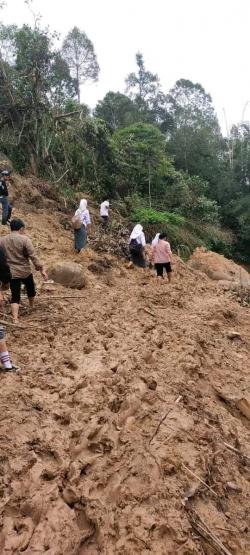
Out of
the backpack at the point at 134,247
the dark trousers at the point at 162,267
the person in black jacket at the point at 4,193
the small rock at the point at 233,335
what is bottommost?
the small rock at the point at 233,335

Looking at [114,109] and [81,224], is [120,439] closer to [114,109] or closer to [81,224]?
[81,224]

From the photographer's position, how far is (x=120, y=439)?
3.40 metres

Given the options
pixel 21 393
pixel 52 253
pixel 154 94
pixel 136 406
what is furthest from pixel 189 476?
pixel 154 94

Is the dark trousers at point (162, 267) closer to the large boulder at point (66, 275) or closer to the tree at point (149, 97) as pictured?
the large boulder at point (66, 275)

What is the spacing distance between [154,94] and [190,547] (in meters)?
36.2

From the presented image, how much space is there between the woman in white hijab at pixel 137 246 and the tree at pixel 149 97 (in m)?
22.9

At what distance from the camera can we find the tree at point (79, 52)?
30200mm

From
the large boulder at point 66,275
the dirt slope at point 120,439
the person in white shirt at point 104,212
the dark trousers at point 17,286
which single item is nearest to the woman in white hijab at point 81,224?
the large boulder at point 66,275

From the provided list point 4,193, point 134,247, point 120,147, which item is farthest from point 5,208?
point 120,147

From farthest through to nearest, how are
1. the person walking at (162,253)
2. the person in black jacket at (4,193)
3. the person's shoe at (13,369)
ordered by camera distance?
the person in black jacket at (4,193) < the person walking at (162,253) < the person's shoe at (13,369)

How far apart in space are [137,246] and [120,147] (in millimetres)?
10186

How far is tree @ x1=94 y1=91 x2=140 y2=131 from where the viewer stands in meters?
31.5

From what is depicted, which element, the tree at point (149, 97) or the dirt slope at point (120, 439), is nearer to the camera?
the dirt slope at point (120, 439)

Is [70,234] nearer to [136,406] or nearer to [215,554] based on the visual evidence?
[136,406]
